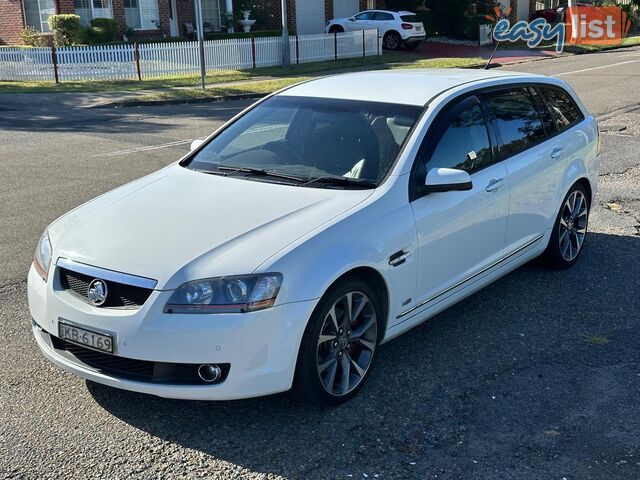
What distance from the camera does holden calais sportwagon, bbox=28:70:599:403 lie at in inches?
141

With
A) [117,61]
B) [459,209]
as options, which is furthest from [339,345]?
[117,61]

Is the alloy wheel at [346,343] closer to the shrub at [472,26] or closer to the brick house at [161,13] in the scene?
the brick house at [161,13]

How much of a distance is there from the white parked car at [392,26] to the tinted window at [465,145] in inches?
1128

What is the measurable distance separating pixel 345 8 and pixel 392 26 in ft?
20.8

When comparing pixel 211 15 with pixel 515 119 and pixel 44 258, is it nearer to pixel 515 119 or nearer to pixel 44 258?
pixel 515 119

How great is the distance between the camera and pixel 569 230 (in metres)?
6.15

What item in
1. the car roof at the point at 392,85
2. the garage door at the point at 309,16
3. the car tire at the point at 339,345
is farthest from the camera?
the garage door at the point at 309,16

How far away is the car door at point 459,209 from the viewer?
4.46 m

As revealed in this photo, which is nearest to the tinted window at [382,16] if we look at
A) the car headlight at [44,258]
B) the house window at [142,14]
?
the house window at [142,14]

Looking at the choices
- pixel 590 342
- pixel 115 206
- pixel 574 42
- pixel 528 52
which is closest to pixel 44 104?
pixel 115 206

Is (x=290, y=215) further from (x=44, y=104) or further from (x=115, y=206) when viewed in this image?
(x=44, y=104)

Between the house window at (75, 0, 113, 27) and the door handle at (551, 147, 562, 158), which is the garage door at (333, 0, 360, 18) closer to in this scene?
the house window at (75, 0, 113, 27)

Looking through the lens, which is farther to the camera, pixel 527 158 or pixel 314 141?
pixel 527 158

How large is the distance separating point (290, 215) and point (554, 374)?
1.83m
